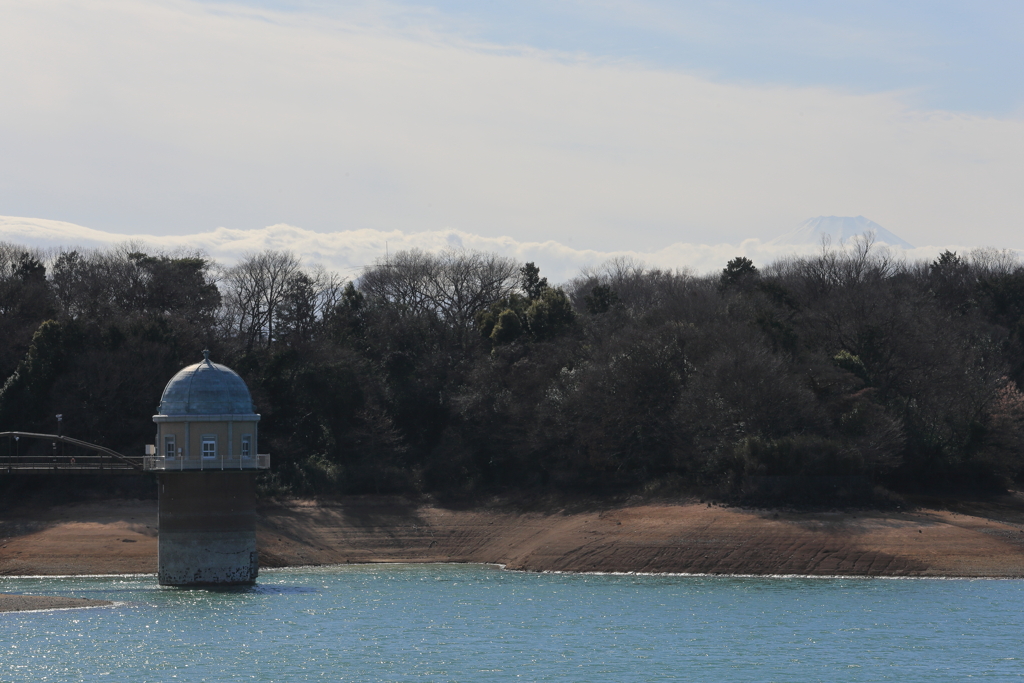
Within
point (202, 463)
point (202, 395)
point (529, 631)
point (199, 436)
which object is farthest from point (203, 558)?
point (529, 631)

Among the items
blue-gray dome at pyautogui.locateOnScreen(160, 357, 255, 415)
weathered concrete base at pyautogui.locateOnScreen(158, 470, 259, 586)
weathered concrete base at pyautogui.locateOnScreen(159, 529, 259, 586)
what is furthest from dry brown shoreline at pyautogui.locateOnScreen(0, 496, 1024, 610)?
blue-gray dome at pyautogui.locateOnScreen(160, 357, 255, 415)

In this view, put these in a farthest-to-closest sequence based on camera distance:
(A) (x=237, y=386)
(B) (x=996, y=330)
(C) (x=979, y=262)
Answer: (C) (x=979, y=262)
(B) (x=996, y=330)
(A) (x=237, y=386)

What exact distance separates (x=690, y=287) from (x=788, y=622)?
2495 inches

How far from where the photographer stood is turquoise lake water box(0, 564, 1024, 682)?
38.1m

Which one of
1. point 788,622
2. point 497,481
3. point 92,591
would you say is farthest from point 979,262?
point 92,591

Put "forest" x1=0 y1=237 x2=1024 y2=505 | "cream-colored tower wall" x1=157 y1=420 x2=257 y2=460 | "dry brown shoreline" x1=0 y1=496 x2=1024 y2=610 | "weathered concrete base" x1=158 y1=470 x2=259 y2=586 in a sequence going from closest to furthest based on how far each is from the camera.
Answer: "weathered concrete base" x1=158 y1=470 x2=259 y2=586 → "cream-colored tower wall" x1=157 y1=420 x2=257 y2=460 → "dry brown shoreline" x1=0 y1=496 x2=1024 y2=610 → "forest" x1=0 y1=237 x2=1024 y2=505

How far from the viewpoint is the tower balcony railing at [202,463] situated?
194 ft

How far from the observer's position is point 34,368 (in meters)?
78.2

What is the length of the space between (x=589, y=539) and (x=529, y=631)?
2351cm

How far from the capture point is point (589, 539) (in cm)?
6894

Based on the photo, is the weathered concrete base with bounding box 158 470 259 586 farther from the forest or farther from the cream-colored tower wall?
the forest

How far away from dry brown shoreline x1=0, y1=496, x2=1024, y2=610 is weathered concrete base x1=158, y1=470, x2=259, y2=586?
7.50 metres

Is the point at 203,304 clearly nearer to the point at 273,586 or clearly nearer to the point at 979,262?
the point at 273,586

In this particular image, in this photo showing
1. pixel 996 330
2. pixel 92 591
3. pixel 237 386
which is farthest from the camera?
pixel 996 330
